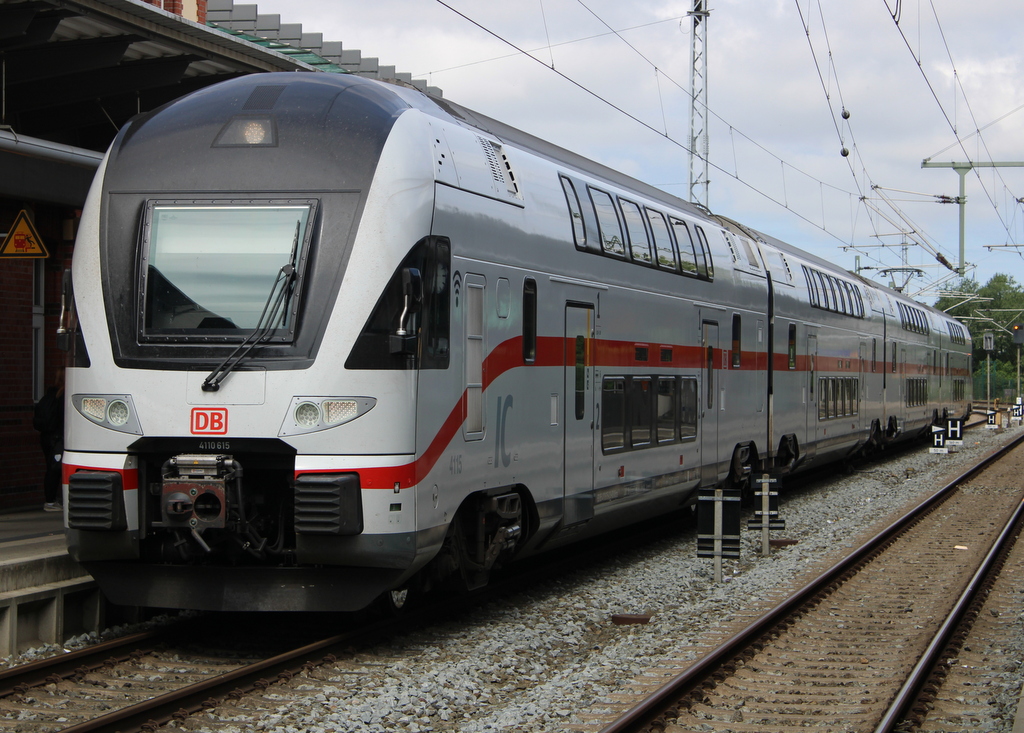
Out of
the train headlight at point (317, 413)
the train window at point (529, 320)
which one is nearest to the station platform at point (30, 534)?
the train headlight at point (317, 413)

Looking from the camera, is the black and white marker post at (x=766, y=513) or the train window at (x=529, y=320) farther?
the black and white marker post at (x=766, y=513)

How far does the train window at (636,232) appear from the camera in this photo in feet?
38.5

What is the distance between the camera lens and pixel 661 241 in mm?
12656

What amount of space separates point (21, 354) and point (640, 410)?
6.42m

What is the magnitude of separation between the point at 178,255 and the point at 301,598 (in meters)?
2.27

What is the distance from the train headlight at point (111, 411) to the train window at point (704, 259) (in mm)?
7861

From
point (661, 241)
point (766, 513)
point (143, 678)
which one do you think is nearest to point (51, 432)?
point (143, 678)

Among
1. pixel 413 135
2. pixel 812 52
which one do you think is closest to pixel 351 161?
pixel 413 135

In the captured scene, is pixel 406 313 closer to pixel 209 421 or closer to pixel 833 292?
pixel 209 421

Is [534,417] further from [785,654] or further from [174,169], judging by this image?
[174,169]

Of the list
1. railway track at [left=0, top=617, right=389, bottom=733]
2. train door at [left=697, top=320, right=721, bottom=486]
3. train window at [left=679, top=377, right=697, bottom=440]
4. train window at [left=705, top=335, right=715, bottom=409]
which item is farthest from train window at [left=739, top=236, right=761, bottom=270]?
railway track at [left=0, top=617, right=389, bottom=733]

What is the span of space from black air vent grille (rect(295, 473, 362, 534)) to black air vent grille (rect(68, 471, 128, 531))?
113 centimetres

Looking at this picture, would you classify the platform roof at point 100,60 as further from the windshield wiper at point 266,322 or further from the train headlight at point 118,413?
the windshield wiper at point 266,322

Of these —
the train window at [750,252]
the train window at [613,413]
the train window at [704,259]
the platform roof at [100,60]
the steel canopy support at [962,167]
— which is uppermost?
the steel canopy support at [962,167]
